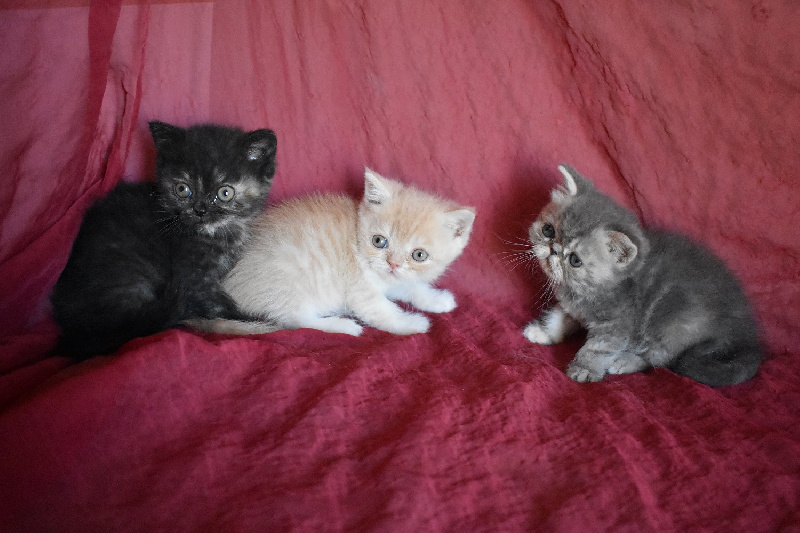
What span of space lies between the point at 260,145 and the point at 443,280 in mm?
869

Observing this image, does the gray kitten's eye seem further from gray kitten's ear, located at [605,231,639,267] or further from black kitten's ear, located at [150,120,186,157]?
gray kitten's ear, located at [605,231,639,267]

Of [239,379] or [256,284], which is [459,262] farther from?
[239,379]

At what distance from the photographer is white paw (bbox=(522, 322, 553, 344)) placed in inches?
67.7

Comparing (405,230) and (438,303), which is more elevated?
(405,230)

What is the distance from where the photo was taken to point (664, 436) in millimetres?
1187

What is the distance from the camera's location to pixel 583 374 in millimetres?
1491

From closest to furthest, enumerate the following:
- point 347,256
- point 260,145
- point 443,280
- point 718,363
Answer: point 718,363, point 260,145, point 347,256, point 443,280

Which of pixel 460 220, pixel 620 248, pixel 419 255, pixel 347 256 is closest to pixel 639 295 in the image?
pixel 620 248

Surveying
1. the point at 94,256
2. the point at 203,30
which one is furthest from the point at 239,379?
the point at 203,30

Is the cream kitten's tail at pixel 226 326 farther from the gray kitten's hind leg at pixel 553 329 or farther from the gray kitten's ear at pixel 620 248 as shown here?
the gray kitten's ear at pixel 620 248

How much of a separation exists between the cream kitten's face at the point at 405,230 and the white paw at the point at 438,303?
0.44ft

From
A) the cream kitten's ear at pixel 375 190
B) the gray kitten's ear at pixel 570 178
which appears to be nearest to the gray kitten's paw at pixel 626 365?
the gray kitten's ear at pixel 570 178

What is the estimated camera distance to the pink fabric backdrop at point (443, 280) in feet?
3.29

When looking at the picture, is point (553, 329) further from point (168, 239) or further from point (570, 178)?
point (168, 239)
